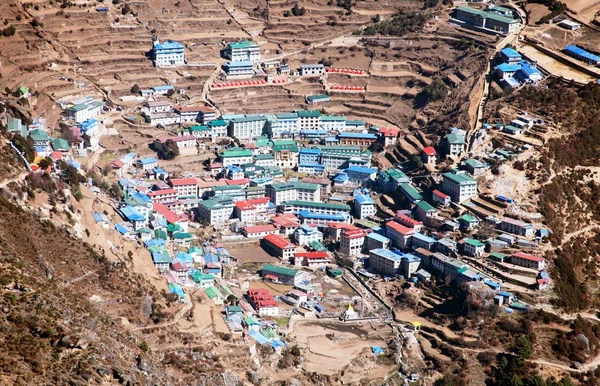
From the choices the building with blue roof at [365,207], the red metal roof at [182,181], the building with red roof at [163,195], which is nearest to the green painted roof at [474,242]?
the building with blue roof at [365,207]

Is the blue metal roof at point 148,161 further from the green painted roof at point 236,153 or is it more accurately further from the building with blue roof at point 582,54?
the building with blue roof at point 582,54

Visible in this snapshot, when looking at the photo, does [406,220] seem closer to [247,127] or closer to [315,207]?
[315,207]

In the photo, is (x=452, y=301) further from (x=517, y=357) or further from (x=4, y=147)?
(x=4, y=147)

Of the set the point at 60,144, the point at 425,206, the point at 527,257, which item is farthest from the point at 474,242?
the point at 60,144

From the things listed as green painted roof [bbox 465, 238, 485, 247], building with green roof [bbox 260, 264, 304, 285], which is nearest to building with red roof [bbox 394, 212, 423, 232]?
green painted roof [bbox 465, 238, 485, 247]

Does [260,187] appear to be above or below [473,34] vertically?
below

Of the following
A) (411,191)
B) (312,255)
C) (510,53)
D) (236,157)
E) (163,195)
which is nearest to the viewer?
(312,255)

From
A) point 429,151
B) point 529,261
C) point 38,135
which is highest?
point 38,135

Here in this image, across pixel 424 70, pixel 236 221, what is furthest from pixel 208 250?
pixel 424 70
